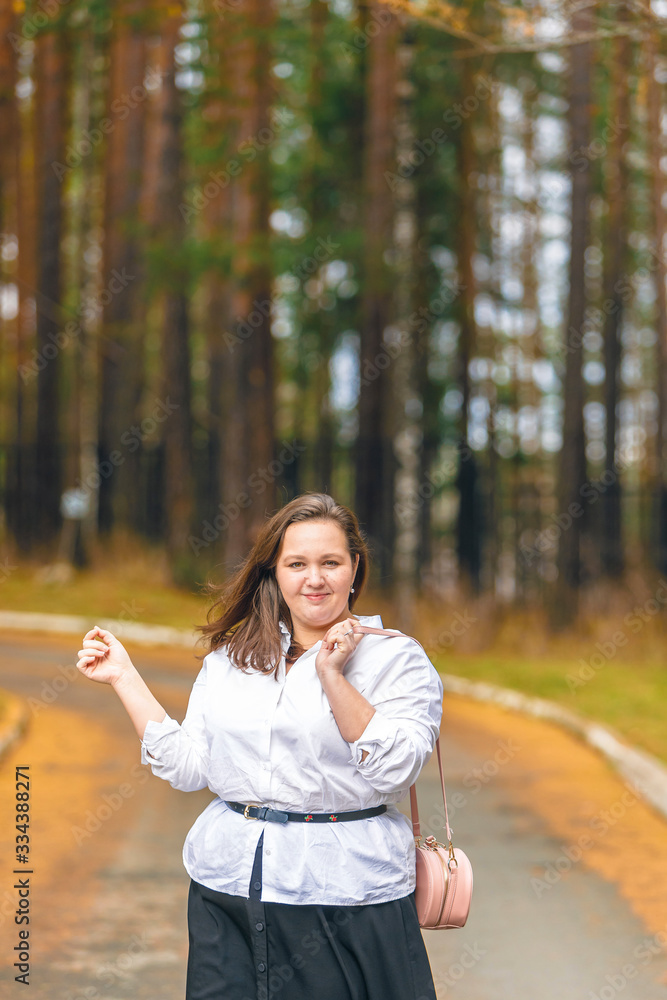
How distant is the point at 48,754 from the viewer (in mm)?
9000

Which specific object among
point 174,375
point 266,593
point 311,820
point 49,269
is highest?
point 49,269

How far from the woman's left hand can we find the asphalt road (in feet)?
8.59

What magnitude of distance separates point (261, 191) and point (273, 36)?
7.84 ft

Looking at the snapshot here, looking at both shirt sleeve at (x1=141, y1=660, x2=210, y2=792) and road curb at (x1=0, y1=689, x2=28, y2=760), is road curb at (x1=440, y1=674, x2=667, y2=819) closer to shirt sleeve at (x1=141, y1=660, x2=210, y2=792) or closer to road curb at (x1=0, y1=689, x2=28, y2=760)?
road curb at (x1=0, y1=689, x2=28, y2=760)

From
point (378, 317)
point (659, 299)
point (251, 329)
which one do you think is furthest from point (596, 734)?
point (378, 317)

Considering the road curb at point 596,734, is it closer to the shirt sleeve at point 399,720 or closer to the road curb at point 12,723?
the road curb at point 12,723

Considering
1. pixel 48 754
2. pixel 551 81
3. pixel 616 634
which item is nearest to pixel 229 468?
pixel 616 634

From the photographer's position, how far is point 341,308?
80.1 ft

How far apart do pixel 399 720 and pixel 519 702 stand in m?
9.40

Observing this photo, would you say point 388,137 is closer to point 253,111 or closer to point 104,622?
point 253,111

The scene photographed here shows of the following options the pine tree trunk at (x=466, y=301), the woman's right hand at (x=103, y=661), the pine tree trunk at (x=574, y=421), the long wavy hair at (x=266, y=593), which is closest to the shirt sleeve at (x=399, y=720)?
the long wavy hair at (x=266, y=593)

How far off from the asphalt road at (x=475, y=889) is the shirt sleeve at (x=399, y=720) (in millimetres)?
2473

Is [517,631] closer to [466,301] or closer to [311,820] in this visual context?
[466,301]

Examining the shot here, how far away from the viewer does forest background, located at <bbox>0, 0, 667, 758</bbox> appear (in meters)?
15.6
